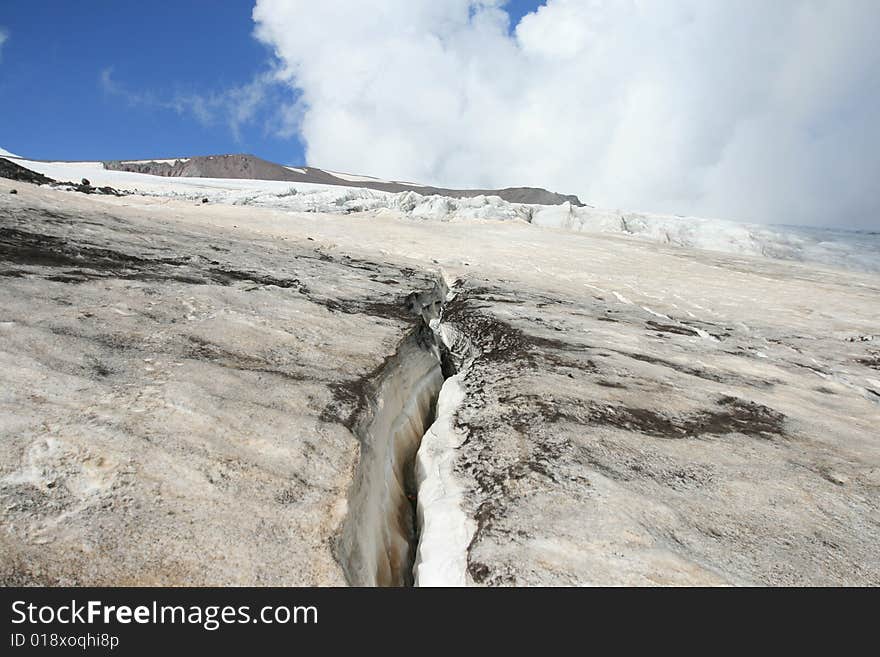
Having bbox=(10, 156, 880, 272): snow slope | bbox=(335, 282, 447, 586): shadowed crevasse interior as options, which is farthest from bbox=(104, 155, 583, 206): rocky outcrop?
bbox=(335, 282, 447, 586): shadowed crevasse interior

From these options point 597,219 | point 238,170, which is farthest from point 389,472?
point 238,170

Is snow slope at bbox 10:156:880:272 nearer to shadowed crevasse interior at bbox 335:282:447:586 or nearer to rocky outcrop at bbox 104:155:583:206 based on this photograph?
shadowed crevasse interior at bbox 335:282:447:586

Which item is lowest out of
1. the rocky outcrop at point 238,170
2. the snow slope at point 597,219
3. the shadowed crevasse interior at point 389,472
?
the shadowed crevasse interior at point 389,472

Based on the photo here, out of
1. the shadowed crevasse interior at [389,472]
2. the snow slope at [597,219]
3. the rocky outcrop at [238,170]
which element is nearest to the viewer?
the shadowed crevasse interior at [389,472]

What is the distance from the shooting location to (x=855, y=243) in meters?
23.3

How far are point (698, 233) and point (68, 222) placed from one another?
89.9ft

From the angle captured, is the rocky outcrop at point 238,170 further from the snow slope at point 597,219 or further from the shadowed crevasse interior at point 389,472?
the shadowed crevasse interior at point 389,472

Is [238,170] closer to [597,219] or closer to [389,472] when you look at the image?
[597,219]

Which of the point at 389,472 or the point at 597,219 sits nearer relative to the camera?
the point at 389,472

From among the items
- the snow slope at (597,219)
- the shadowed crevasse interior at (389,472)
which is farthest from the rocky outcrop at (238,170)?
the shadowed crevasse interior at (389,472)

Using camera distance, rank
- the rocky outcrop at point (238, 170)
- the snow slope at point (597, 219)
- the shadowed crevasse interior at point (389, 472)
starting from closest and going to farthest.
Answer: the shadowed crevasse interior at point (389, 472)
the snow slope at point (597, 219)
the rocky outcrop at point (238, 170)

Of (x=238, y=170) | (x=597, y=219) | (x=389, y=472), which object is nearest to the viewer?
(x=389, y=472)
